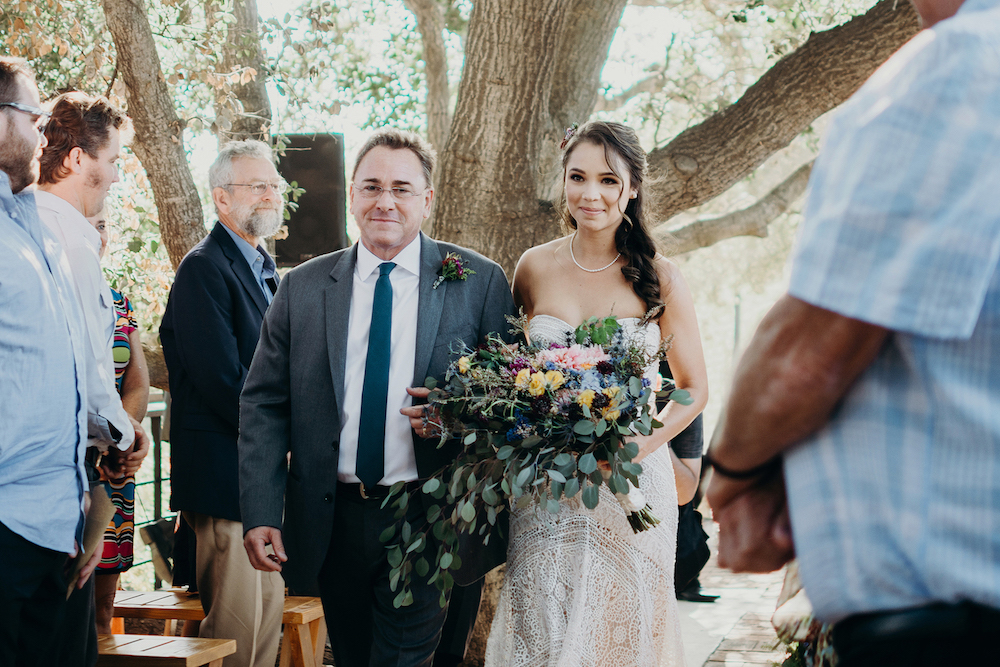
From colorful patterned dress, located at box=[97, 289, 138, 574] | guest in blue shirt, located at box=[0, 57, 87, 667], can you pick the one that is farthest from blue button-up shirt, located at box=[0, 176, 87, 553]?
colorful patterned dress, located at box=[97, 289, 138, 574]

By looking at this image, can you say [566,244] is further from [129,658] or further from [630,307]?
[129,658]

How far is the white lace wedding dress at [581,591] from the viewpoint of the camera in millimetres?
2900

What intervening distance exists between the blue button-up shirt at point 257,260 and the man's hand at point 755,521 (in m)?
3.22

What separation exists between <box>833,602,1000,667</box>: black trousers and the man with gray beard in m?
3.09

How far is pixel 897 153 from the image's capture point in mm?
957

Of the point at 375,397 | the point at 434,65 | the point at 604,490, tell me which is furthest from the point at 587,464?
the point at 434,65

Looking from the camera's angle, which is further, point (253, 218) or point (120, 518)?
point (253, 218)

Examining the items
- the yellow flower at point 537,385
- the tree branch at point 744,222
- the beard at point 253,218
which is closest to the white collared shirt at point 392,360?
the yellow flower at point 537,385

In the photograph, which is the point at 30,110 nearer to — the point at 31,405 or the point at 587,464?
the point at 31,405

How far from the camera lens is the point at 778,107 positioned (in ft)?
16.3

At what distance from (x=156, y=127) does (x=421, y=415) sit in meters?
3.20

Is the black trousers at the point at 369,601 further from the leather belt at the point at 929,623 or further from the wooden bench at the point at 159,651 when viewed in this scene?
the leather belt at the point at 929,623

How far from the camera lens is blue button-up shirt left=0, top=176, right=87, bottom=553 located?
203 centimetres

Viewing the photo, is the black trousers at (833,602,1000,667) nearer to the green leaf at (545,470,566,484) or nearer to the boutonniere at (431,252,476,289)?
the green leaf at (545,470,566,484)
